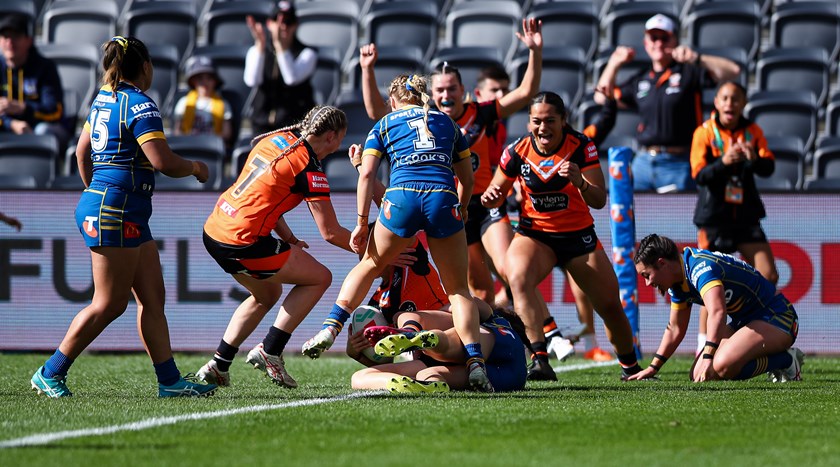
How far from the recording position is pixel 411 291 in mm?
7625

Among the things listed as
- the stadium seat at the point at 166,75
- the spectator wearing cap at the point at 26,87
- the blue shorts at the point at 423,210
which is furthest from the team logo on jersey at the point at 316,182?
the stadium seat at the point at 166,75

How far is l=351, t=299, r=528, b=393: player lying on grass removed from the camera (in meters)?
6.74

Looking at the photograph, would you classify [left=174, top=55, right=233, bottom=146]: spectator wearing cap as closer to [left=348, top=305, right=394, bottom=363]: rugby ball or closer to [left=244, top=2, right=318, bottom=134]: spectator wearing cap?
[left=244, top=2, right=318, bottom=134]: spectator wearing cap

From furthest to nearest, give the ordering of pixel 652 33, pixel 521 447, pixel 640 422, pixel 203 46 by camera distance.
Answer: pixel 203 46
pixel 652 33
pixel 640 422
pixel 521 447

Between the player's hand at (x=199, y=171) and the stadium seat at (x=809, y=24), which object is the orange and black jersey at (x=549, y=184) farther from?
the stadium seat at (x=809, y=24)

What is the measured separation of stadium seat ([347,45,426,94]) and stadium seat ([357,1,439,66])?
0.79m

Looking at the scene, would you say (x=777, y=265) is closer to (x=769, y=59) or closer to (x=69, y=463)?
(x=769, y=59)

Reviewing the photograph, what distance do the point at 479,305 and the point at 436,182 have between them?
945 mm

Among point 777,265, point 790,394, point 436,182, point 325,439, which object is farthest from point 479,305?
point 777,265

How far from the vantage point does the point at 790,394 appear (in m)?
7.15

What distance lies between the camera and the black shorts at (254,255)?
7.18 metres

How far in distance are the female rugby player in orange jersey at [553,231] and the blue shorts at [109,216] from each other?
2585 mm

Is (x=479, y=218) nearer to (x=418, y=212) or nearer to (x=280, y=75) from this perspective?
(x=418, y=212)

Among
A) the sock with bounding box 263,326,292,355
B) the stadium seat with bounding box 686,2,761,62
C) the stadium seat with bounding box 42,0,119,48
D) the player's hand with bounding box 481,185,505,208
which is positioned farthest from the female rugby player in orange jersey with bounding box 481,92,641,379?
the stadium seat with bounding box 42,0,119,48
